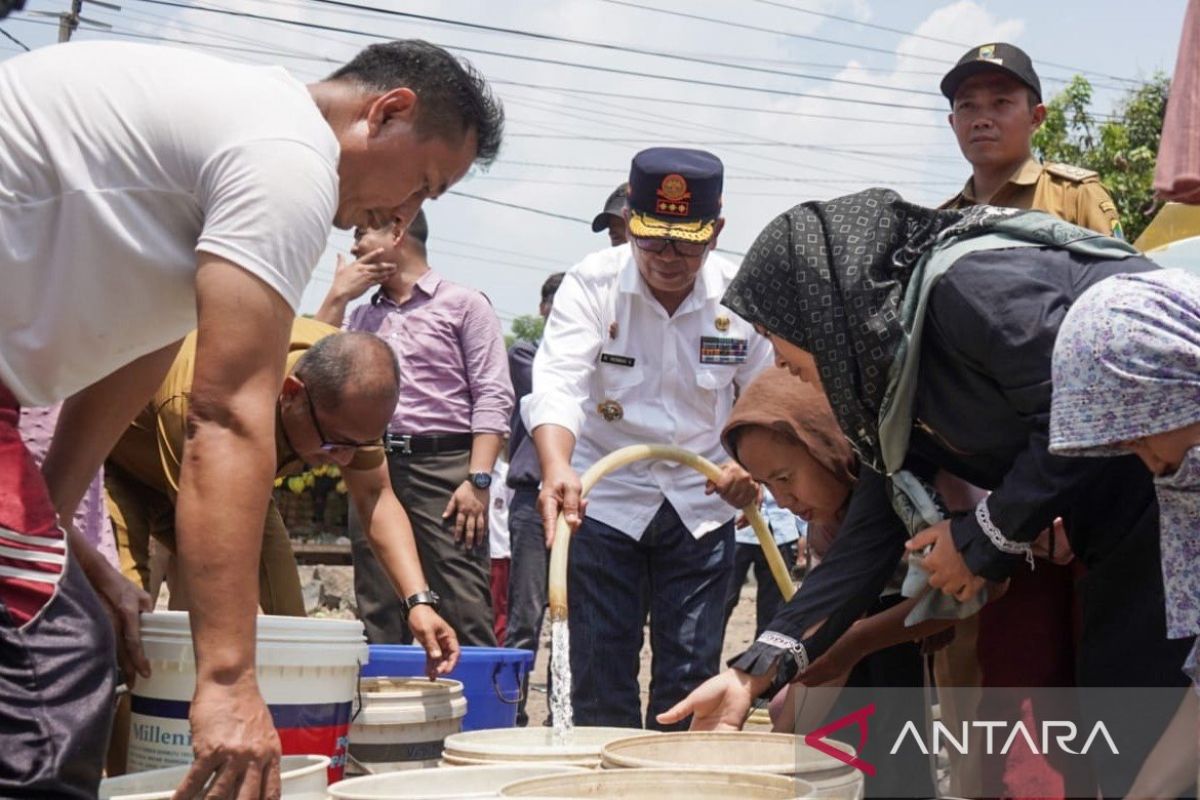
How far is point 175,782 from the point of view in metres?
2.44

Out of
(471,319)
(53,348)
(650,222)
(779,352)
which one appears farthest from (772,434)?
(471,319)

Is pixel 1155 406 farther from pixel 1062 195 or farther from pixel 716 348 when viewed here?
pixel 716 348

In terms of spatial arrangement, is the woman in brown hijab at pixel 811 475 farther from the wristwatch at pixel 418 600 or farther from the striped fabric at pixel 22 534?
the striped fabric at pixel 22 534

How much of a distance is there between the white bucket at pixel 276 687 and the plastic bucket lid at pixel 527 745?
0.25m

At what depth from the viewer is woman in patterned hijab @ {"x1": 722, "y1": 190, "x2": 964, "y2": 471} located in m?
2.74

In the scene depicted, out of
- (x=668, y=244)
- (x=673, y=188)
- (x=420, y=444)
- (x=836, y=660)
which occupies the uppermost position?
(x=673, y=188)

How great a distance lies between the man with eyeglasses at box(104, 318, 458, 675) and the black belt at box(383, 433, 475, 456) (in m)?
1.73

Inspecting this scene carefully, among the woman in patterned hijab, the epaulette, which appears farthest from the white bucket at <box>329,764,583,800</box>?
the epaulette

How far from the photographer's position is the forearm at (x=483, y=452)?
586 cm

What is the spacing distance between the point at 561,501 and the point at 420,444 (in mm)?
2218

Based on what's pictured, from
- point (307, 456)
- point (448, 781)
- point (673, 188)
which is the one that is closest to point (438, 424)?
point (673, 188)

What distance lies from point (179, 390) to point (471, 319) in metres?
2.42

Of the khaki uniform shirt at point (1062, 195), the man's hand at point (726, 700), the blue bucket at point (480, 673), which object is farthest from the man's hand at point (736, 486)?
the khaki uniform shirt at point (1062, 195)

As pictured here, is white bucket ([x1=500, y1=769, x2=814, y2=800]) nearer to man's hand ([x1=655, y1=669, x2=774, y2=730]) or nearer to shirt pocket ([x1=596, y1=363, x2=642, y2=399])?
man's hand ([x1=655, y1=669, x2=774, y2=730])
